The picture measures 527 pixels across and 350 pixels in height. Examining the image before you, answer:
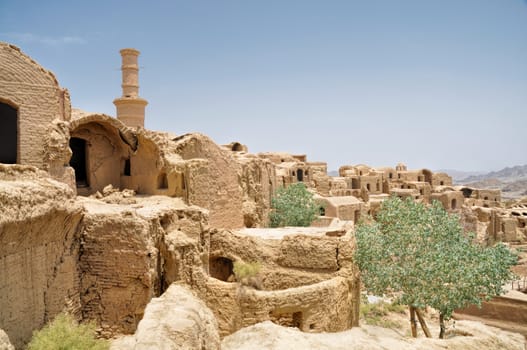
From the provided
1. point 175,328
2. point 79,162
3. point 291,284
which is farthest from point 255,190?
point 175,328

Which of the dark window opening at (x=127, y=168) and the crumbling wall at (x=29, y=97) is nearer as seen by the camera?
the crumbling wall at (x=29, y=97)

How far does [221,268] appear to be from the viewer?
43.8ft

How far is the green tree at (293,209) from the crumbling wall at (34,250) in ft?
47.4

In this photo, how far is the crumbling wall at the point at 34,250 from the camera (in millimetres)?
6609

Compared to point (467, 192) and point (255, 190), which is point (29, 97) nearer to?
point (255, 190)

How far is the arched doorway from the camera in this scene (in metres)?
10.3

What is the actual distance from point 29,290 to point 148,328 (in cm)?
281

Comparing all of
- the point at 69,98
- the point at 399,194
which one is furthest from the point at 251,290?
the point at 399,194

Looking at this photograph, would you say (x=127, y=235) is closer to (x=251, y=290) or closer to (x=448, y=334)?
(x=251, y=290)

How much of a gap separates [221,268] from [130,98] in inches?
586

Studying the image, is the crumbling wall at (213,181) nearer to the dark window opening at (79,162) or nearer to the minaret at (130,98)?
the dark window opening at (79,162)

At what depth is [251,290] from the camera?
1088cm

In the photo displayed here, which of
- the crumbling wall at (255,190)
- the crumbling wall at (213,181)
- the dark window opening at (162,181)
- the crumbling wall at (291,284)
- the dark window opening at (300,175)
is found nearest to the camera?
the crumbling wall at (291,284)

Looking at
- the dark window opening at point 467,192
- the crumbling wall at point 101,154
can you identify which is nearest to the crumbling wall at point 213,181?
the crumbling wall at point 101,154
